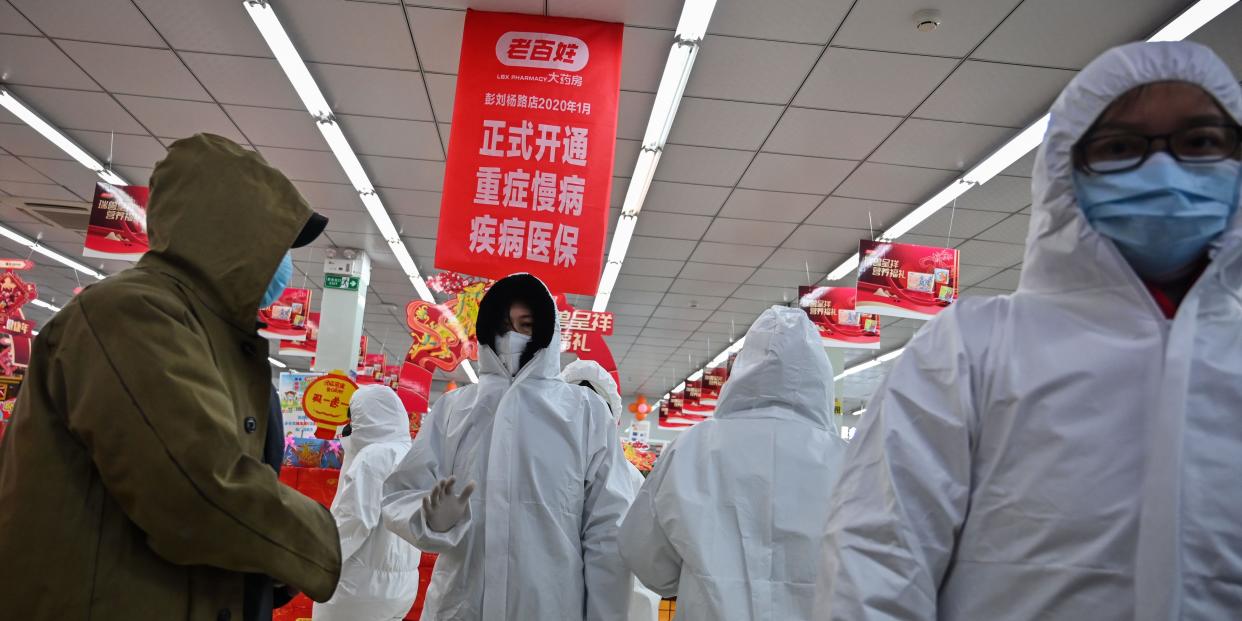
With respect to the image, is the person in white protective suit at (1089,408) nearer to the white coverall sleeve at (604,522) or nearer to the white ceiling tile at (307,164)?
the white coverall sleeve at (604,522)

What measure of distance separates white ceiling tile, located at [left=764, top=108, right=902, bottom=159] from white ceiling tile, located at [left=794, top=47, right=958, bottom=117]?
133 mm

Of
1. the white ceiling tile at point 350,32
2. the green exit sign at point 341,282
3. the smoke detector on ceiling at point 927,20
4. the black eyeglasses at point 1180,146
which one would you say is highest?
the smoke detector on ceiling at point 927,20

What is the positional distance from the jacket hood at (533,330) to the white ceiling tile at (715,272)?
25.0 ft

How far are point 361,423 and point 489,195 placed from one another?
1.45 m

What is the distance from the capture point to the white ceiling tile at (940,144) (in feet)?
20.4

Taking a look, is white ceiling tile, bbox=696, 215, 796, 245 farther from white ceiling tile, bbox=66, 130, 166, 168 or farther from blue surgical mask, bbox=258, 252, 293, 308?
blue surgical mask, bbox=258, 252, 293, 308

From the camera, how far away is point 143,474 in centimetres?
118

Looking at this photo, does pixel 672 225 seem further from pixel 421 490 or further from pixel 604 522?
pixel 421 490

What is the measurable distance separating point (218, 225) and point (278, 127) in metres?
6.25

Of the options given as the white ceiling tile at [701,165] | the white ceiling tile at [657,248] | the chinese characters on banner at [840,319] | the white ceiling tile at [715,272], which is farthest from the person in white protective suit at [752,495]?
the white ceiling tile at [715,272]

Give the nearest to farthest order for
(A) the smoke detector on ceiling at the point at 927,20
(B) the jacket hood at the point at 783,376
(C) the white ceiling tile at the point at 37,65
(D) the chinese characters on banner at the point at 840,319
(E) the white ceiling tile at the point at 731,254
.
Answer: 1. (B) the jacket hood at the point at 783,376
2. (A) the smoke detector on ceiling at the point at 927,20
3. (C) the white ceiling tile at the point at 37,65
4. (D) the chinese characters on banner at the point at 840,319
5. (E) the white ceiling tile at the point at 731,254

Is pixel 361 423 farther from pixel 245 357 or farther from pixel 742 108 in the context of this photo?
pixel 742 108

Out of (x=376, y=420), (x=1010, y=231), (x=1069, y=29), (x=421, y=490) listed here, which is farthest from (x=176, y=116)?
(x=1010, y=231)

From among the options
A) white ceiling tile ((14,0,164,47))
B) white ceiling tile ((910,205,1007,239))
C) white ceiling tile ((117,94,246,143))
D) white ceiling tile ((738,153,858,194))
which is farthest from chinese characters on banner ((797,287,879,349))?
white ceiling tile ((14,0,164,47))
